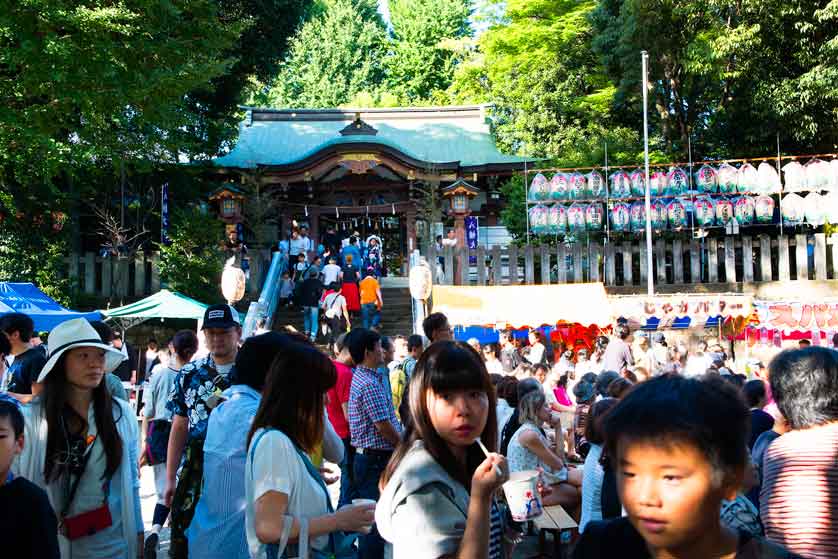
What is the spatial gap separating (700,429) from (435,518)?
2.86 ft

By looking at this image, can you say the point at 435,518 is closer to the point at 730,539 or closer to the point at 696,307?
the point at 730,539

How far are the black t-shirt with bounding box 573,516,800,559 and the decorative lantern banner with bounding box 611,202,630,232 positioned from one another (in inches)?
708

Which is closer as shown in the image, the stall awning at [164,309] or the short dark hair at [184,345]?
the short dark hair at [184,345]

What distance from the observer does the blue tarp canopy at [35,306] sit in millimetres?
11562

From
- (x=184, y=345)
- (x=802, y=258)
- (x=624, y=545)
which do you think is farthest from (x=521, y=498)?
(x=802, y=258)

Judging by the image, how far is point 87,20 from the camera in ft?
28.3

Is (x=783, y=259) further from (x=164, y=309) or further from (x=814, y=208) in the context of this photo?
(x=164, y=309)

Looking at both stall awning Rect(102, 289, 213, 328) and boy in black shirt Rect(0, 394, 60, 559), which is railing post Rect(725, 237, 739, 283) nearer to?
stall awning Rect(102, 289, 213, 328)

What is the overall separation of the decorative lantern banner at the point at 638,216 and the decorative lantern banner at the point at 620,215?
0.35ft

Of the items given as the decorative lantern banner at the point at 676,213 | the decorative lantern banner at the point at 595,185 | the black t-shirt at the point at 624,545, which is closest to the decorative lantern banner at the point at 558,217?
the decorative lantern banner at the point at 595,185

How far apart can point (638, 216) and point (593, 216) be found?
1.03 metres

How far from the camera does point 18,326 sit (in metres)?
5.73

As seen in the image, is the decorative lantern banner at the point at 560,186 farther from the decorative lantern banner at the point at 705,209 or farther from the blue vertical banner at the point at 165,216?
the blue vertical banner at the point at 165,216

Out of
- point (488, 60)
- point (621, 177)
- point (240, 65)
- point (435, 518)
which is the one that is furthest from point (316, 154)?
point (435, 518)
